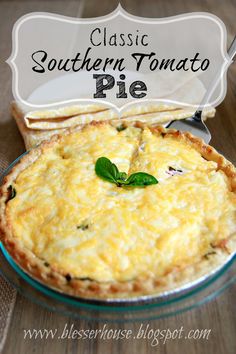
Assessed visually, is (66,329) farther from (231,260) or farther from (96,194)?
(231,260)

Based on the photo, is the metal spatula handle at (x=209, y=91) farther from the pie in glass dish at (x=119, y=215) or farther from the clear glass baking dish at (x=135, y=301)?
the clear glass baking dish at (x=135, y=301)

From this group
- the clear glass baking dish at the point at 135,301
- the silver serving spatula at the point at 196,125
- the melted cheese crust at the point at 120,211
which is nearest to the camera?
the clear glass baking dish at the point at 135,301

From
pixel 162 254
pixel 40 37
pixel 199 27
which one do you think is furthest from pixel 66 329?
pixel 199 27

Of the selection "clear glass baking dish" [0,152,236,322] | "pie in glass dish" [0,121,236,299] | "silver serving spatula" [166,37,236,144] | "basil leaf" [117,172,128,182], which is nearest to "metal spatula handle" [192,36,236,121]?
"silver serving spatula" [166,37,236,144]

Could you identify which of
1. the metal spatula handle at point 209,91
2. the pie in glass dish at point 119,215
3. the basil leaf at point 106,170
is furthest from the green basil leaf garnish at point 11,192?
the metal spatula handle at point 209,91

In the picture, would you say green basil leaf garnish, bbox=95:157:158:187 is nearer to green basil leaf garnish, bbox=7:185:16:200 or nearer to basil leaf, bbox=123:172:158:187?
basil leaf, bbox=123:172:158:187

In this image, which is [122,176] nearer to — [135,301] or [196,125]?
[135,301]

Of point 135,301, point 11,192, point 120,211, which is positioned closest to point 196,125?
point 120,211
